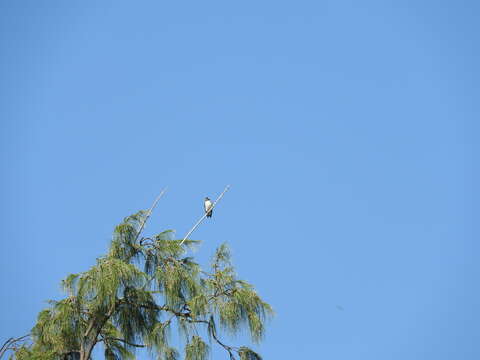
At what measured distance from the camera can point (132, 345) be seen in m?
7.15

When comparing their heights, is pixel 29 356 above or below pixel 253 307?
below

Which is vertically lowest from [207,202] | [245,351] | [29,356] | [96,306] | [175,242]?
[29,356]

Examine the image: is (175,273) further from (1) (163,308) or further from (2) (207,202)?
(2) (207,202)

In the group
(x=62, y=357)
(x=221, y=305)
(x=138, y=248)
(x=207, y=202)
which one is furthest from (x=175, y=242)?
(x=207, y=202)

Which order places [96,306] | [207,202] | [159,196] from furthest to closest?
[207,202], [159,196], [96,306]

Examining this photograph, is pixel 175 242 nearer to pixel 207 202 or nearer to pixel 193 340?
pixel 193 340

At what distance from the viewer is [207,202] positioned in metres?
14.4

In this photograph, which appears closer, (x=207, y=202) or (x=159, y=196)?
(x=159, y=196)

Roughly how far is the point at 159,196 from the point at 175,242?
1.51 feet

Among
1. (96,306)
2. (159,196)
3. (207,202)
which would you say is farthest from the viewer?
(207,202)

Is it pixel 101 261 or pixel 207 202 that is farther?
pixel 207 202

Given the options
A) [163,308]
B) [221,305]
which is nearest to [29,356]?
[163,308]

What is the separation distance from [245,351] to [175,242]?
117 centimetres

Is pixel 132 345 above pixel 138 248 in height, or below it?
below
